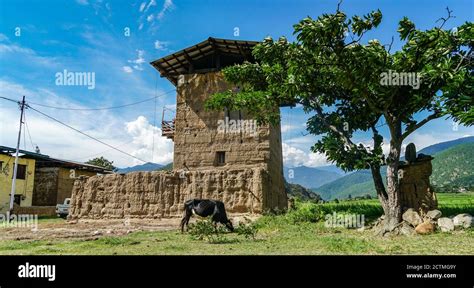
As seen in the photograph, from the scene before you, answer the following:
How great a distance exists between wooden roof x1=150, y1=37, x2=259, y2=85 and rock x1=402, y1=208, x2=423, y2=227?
Answer: 1303 cm

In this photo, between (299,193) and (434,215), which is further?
(299,193)

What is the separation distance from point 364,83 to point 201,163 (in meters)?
11.4

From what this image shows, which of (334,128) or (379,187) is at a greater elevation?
(334,128)

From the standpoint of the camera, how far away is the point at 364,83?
11883 mm

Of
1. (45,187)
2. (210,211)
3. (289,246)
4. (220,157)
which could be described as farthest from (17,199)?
(289,246)

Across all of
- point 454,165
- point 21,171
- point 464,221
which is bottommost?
point 464,221

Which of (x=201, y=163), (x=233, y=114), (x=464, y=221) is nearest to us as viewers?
(x=464, y=221)

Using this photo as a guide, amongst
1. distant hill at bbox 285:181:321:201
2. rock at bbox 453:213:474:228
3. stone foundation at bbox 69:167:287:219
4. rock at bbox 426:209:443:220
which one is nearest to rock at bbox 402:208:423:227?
rock at bbox 426:209:443:220

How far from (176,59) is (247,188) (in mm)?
10501

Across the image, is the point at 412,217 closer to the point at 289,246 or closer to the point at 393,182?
the point at 393,182

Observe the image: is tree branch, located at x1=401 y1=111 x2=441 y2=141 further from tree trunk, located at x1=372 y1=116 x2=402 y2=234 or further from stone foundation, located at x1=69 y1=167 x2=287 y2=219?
stone foundation, located at x1=69 y1=167 x2=287 y2=219
